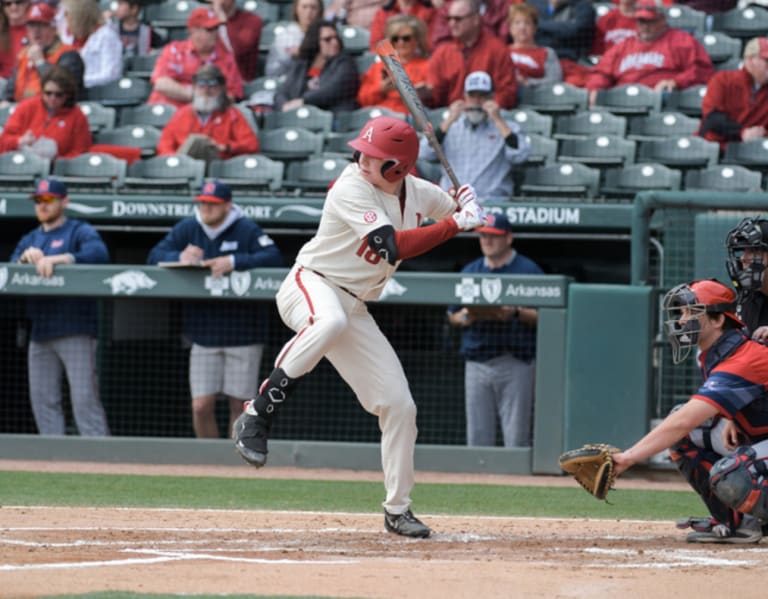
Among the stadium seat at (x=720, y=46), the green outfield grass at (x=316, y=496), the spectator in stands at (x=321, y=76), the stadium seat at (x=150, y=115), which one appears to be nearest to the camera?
the green outfield grass at (x=316, y=496)

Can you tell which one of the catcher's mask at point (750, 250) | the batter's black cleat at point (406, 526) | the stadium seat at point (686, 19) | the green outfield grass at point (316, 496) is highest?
the stadium seat at point (686, 19)

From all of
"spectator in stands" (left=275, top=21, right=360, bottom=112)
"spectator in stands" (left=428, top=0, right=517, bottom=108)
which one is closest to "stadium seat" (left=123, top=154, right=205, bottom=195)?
"spectator in stands" (left=275, top=21, right=360, bottom=112)

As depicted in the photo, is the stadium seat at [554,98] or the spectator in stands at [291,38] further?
the spectator in stands at [291,38]

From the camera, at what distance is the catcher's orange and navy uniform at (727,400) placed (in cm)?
482

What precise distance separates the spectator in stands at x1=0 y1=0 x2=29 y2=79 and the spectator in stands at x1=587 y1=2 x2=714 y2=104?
211 inches

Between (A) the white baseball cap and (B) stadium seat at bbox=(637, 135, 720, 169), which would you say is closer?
(A) the white baseball cap

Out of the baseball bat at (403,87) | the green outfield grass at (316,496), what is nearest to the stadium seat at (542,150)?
the green outfield grass at (316,496)

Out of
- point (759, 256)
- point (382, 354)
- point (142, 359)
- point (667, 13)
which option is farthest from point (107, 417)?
point (667, 13)

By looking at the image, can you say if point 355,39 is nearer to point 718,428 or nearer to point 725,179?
point 725,179

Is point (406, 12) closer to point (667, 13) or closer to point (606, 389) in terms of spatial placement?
point (667, 13)

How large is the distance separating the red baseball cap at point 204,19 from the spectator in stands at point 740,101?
4101 millimetres

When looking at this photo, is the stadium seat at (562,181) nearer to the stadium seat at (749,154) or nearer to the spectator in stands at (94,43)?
the stadium seat at (749,154)

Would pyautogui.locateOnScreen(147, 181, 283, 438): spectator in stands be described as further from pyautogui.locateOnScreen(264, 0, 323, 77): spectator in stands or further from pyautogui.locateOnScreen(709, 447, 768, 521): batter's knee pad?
pyautogui.locateOnScreen(709, 447, 768, 521): batter's knee pad

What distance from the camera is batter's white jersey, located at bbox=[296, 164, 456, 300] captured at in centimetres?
524
